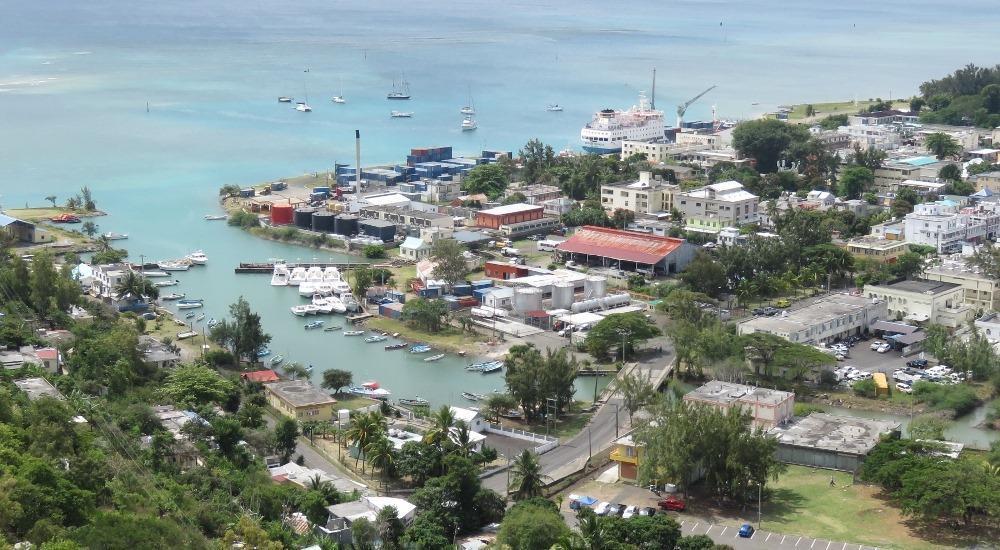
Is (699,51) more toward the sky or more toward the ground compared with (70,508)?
more toward the sky

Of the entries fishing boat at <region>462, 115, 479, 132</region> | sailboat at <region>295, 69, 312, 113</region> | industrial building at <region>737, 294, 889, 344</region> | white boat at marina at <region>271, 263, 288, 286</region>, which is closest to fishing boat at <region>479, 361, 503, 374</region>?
industrial building at <region>737, 294, 889, 344</region>

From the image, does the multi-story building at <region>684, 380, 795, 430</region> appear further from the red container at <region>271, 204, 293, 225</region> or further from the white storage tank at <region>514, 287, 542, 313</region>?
the red container at <region>271, 204, 293, 225</region>

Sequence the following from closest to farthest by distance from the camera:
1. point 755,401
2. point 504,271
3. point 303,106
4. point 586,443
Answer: point 586,443 → point 755,401 → point 504,271 → point 303,106


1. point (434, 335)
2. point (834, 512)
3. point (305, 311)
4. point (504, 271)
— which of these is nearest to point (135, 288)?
point (305, 311)

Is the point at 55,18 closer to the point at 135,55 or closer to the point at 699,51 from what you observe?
the point at 135,55

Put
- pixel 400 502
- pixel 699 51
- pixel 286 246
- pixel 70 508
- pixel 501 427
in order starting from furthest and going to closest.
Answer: pixel 699 51 < pixel 286 246 < pixel 501 427 < pixel 400 502 < pixel 70 508

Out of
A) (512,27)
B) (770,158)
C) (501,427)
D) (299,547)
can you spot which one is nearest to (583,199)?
(770,158)

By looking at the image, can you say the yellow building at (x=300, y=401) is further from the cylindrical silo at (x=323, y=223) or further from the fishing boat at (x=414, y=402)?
the cylindrical silo at (x=323, y=223)

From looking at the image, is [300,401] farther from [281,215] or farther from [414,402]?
[281,215]
